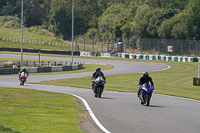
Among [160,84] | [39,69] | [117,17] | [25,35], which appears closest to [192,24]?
[117,17]

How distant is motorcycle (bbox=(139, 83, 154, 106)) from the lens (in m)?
16.3

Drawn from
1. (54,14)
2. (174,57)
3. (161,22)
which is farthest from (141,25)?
(54,14)

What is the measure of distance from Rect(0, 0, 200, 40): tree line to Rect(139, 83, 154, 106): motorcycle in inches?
2542

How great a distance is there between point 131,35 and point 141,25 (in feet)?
22.8

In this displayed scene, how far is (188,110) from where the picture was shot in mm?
15219

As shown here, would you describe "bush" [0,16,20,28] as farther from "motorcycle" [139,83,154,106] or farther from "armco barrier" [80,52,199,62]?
"motorcycle" [139,83,154,106]

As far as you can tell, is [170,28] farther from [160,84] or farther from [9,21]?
[9,21]

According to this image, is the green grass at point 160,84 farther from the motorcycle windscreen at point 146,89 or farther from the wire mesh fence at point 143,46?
the wire mesh fence at point 143,46

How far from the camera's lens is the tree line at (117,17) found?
8228 centimetres

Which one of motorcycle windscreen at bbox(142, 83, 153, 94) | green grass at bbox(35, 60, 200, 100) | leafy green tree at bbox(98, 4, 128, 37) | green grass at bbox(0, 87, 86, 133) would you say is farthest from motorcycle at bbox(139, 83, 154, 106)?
leafy green tree at bbox(98, 4, 128, 37)

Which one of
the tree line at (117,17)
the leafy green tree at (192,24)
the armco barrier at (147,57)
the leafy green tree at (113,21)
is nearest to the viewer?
the armco barrier at (147,57)

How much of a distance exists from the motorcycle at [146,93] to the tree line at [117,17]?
212 ft

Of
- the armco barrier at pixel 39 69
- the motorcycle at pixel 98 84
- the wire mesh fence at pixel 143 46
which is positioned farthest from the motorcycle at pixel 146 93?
the wire mesh fence at pixel 143 46

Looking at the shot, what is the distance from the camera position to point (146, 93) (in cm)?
1636
